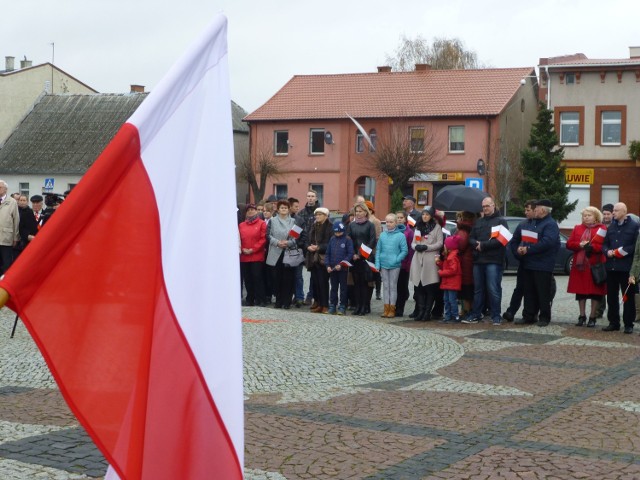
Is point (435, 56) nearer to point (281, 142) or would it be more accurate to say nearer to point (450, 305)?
point (281, 142)

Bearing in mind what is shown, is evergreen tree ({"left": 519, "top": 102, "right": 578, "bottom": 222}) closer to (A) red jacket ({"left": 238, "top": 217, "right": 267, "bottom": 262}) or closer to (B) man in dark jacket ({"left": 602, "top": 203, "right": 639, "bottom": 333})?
(A) red jacket ({"left": 238, "top": 217, "right": 267, "bottom": 262})

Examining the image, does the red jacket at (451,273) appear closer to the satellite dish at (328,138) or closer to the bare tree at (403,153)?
the bare tree at (403,153)

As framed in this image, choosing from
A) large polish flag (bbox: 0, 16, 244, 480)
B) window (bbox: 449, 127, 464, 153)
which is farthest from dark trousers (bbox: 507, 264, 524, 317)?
window (bbox: 449, 127, 464, 153)

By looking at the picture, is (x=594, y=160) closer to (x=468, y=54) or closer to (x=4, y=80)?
(x=468, y=54)

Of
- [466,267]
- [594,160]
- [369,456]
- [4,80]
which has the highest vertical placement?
[4,80]

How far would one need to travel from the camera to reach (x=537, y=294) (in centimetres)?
Result: 1623

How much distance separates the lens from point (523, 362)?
11.8 metres

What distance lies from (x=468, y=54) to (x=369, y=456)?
70.5 m

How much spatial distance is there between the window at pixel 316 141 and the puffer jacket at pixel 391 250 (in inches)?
1754

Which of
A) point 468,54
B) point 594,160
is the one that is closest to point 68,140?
point 468,54

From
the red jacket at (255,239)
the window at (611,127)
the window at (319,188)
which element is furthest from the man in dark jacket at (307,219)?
the window at (319,188)

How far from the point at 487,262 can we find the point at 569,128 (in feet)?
129

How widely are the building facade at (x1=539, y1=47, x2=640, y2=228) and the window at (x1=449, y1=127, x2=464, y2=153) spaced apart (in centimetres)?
579

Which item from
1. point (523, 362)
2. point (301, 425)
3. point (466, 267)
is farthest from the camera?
point (466, 267)
